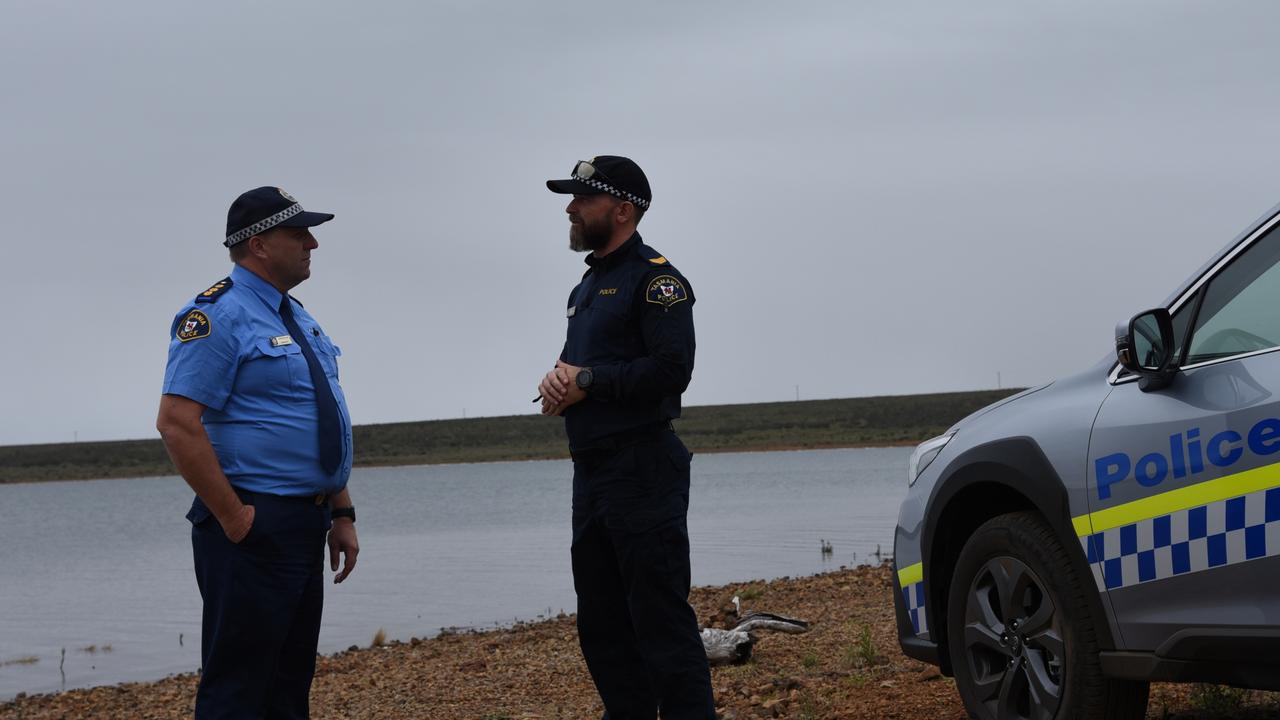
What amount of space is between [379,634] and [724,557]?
825 cm

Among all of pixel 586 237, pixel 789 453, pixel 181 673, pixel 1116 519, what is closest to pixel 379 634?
pixel 181 673

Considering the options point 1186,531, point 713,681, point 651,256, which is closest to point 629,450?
point 651,256

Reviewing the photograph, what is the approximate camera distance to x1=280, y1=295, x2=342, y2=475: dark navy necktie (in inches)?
181

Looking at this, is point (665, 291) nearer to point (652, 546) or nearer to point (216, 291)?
point (652, 546)

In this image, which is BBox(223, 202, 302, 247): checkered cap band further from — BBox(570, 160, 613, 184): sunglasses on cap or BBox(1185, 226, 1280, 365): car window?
BBox(1185, 226, 1280, 365): car window

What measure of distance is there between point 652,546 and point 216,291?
164cm

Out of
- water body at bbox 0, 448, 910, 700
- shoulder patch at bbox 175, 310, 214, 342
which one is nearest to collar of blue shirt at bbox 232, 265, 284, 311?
shoulder patch at bbox 175, 310, 214, 342

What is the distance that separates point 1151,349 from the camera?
167 inches

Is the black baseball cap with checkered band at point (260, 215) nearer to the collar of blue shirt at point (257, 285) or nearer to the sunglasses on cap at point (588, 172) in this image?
the collar of blue shirt at point (257, 285)

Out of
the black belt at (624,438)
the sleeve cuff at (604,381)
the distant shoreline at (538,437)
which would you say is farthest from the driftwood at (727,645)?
the distant shoreline at (538,437)

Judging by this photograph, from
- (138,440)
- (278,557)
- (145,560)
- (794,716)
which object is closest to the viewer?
(278,557)

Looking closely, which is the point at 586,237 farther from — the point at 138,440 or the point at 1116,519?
the point at 138,440

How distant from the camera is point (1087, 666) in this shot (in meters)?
4.37

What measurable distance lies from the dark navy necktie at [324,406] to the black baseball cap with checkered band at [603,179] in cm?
101
